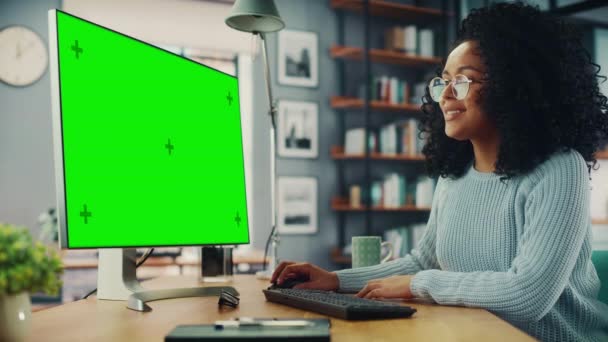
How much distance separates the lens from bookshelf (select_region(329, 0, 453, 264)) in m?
4.58

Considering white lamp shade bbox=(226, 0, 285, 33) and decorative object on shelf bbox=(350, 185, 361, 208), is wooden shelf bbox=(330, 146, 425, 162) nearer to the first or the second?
decorative object on shelf bbox=(350, 185, 361, 208)

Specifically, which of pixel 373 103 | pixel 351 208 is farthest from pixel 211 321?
pixel 373 103

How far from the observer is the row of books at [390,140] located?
4637mm

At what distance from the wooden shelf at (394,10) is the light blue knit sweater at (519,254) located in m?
3.55

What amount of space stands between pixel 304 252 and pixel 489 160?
11.2 feet

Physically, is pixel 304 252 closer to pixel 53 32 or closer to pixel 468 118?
pixel 468 118

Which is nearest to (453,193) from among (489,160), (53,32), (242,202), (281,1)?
(489,160)

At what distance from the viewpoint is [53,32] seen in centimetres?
93

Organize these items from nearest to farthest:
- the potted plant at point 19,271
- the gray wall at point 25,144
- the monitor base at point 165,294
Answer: the potted plant at point 19,271 → the monitor base at point 165,294 → the gray wall at point 25,144

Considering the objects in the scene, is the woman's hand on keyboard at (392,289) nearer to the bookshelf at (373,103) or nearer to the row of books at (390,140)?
the bookshelf at (373,103)

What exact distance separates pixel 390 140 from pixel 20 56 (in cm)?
288

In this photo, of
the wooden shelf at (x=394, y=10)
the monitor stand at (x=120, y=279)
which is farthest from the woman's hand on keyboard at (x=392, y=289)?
the wooden shelf at (x=394, y=10)

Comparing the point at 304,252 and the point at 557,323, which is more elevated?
the point at 557,323

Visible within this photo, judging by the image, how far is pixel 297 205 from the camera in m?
4.68
